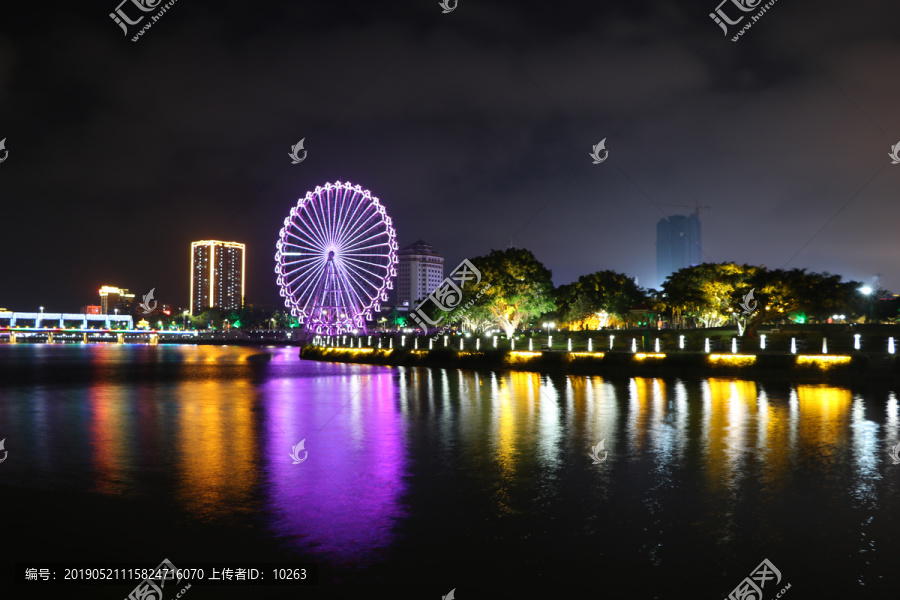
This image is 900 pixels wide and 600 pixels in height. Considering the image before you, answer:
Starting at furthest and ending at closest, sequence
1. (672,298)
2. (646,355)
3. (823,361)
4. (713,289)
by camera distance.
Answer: (672,298) < (713,289) < (646,355) < (823,361)

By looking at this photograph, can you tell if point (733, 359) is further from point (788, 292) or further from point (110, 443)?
point (110, 443)

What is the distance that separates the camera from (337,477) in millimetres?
10125

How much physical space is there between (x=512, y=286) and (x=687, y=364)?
103 feet

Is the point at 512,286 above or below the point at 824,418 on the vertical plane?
above

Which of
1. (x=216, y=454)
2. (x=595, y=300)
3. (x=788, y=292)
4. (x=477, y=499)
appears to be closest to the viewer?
(x=477, y=499)

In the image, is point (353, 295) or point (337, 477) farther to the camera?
point (353, 295)

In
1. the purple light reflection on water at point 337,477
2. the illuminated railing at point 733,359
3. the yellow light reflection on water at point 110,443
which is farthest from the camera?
the illuminated railing at point 733,359

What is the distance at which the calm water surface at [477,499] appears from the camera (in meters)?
6.15

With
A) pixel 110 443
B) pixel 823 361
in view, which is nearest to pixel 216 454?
pixel 110 443

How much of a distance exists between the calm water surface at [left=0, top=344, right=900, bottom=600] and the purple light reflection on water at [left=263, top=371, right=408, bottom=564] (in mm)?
46

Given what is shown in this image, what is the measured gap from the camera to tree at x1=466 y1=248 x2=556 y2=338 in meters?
63.4

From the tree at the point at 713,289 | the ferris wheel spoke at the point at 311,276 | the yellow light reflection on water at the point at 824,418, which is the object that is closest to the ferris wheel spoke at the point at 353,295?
the ferris wheel spoke at the point at 311,276

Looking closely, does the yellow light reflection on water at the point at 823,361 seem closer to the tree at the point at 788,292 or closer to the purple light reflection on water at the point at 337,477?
the tree at the point at 788,292

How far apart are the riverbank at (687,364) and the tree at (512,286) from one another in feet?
60.0
